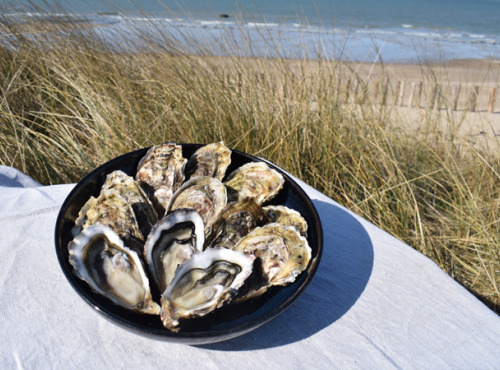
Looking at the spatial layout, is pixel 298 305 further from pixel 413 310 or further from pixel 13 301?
pixel 13 301

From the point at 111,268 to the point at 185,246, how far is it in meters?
0.16

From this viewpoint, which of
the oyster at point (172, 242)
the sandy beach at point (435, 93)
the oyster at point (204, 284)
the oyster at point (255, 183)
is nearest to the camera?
the oyster at point (204, 284)

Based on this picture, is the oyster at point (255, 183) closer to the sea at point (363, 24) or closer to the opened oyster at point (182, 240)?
the opened oyster at point (182, 240)

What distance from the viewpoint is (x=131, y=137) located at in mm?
2088

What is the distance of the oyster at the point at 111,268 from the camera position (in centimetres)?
71

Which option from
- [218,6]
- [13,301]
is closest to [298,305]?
[13,301]

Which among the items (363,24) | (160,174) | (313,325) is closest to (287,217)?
(313,325)

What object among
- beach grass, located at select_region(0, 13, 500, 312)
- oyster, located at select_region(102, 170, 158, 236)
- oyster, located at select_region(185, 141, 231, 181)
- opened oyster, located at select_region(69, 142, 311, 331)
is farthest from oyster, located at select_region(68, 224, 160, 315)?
beach grass, located at select_region(0, 13, 500, 312)

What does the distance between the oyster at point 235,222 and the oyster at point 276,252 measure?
Result: 0.03 metres

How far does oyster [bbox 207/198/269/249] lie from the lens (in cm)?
88

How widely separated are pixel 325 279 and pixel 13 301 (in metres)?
0.69

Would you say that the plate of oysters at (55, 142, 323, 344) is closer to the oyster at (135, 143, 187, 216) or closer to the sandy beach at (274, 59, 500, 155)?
the oyster at (135, 143, 187, 216)

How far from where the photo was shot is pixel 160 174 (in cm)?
105

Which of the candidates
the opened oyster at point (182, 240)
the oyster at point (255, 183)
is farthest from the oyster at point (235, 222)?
the oyster at point (255, 183)
